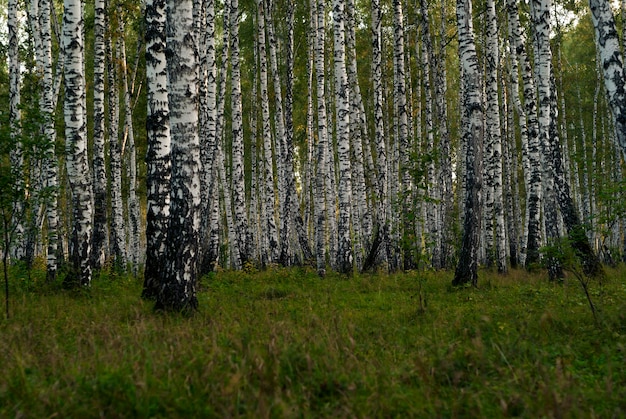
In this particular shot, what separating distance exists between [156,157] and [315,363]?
6.04m

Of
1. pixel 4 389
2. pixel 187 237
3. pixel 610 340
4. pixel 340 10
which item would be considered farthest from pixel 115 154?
pixel 610 340

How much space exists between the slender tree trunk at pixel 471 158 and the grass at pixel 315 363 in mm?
2572

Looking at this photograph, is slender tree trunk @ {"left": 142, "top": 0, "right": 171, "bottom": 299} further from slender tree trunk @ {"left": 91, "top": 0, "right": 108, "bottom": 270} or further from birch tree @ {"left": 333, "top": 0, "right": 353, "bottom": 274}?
birch tree @ {"left": 333, "top": 0, "right": 353, "bottom": 274}

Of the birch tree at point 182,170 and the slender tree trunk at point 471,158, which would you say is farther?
the slender tree trunk at point 471,158

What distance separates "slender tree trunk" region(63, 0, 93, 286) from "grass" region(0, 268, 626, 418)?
2079 mm

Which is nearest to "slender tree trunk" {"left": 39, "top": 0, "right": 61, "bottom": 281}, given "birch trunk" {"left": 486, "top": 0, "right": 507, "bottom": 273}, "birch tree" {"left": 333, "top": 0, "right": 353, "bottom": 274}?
"birch tree" {"left": 333, "top": 0, "right": 353, "bottom": 274}

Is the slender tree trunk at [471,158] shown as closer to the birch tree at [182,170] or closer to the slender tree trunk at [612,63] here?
the slender tree trunk at [612,63]

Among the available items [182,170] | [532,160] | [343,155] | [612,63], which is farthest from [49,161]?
[532,160]

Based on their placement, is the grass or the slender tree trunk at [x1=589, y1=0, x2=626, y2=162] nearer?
the grass

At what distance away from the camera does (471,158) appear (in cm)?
1041

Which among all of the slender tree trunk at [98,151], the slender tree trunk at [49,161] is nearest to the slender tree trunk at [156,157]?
the slender tree trunk at [49,161]

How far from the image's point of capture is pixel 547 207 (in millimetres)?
11703

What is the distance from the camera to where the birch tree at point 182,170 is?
682cm

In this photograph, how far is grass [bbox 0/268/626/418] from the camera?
11.2 ft
